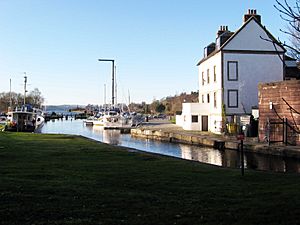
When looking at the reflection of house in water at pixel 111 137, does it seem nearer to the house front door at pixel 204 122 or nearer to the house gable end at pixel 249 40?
the house front door at pixel 204 122

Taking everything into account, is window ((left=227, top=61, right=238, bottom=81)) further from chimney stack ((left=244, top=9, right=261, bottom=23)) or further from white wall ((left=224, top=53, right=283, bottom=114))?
chimney stack ((left=244, top=9, right=261, bottom=23))

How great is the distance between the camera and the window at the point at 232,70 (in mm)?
36469

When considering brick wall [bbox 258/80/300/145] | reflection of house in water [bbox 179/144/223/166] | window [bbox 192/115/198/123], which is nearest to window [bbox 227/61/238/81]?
window [bbox 192/115/198/123]

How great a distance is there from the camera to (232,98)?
3666 centimetres

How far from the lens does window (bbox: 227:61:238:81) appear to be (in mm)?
36469

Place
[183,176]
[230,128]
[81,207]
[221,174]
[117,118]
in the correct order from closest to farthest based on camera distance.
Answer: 1. [81,207]
2. [183,176]
3. [221,174]
4. [230,128]
5. [117,118]

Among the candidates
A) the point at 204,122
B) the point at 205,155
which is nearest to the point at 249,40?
the point at 204,122

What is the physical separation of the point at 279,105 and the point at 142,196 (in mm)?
20135

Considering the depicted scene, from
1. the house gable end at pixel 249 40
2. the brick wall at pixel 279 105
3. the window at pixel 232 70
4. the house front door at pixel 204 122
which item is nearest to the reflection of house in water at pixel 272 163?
the brick wall at pixel 279 105

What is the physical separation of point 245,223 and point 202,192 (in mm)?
2805

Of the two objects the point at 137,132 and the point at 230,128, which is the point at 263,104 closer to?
the point at 230,128

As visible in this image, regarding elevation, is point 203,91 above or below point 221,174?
above

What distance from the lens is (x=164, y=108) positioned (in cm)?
10819

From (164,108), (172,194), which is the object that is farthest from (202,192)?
(164,108)
